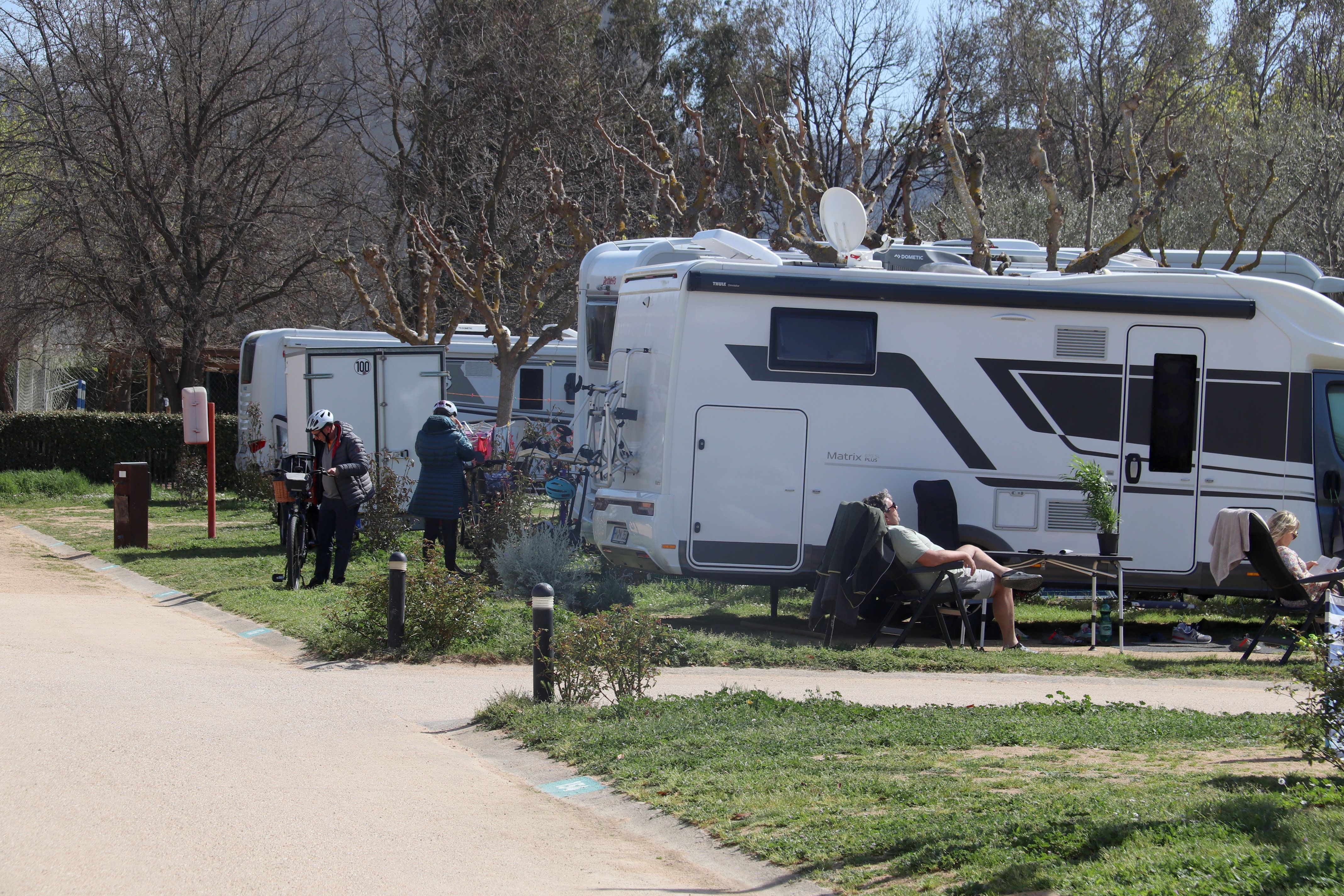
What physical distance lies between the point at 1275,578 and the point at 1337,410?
2.46m

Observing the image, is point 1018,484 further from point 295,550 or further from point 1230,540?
point 295,550

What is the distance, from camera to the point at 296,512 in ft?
40.1

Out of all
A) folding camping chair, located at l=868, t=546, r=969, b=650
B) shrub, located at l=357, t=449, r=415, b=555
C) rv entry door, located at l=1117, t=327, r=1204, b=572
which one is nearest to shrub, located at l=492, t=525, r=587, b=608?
folding camping chair, located at l=868, t=546, r=969, b=650

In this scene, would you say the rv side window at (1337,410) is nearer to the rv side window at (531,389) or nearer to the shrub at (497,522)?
the shrub at (497,522)

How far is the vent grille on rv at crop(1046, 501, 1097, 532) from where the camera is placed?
35.4ft

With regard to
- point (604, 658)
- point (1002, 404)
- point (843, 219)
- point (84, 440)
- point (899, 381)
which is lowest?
point (604, 658)

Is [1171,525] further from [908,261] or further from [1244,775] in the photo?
[1244,775]

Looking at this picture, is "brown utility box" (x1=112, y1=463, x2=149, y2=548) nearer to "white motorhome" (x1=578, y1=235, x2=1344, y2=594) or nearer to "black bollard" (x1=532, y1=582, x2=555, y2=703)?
"white motorhome" (x1=578, y1=235, x2=1344, y2=594)

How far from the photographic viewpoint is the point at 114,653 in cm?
883

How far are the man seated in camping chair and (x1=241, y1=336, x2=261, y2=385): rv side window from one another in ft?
51.1

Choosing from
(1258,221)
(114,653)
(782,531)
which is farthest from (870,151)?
(114,653)

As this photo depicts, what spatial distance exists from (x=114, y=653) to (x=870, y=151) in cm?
3115

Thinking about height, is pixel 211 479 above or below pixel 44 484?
above

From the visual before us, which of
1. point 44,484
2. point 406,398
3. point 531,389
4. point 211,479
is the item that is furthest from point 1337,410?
point 44,484
